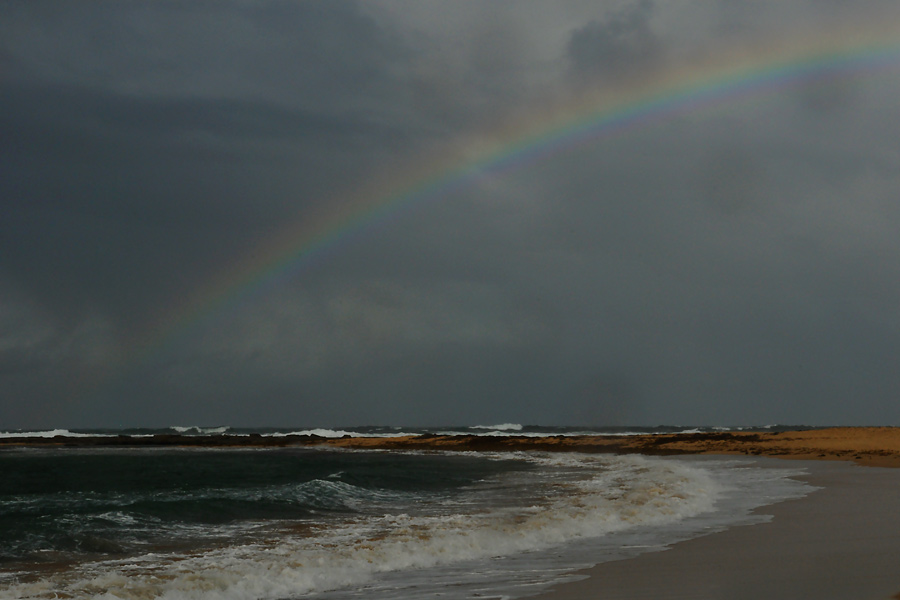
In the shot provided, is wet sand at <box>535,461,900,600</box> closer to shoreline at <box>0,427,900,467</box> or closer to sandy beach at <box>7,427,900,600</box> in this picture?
sandy beach at <box>7,427,900,600</box>

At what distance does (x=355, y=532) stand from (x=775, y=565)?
27.8ft

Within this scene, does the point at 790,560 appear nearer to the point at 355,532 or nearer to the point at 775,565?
the point at 775,565

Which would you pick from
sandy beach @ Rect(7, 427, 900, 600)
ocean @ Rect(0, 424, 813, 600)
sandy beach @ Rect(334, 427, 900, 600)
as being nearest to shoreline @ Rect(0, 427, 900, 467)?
ocean @ Rect(0, 424, 813, 600)

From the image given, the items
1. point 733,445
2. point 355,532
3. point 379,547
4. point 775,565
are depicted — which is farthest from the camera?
point 733,445

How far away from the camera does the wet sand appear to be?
8.99 metres

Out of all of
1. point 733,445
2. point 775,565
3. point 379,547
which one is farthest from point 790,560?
point 733,445

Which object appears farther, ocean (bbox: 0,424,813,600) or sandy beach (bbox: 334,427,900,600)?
ocean (bbox: 0,424,813,600)

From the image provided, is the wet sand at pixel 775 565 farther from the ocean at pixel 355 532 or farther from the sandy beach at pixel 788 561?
the ocean at pixel 355 532

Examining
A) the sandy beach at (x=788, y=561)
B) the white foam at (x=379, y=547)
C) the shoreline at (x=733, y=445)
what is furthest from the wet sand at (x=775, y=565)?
the shoreline at (x=733, y=445)

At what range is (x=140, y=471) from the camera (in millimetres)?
42125

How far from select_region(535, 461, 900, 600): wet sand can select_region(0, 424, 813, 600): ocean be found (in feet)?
2.49

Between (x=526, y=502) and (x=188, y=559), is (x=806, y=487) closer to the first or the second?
(x=526, y=502)

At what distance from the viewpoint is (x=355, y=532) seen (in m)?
16.2

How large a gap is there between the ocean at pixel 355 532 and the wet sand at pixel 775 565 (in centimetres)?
76
